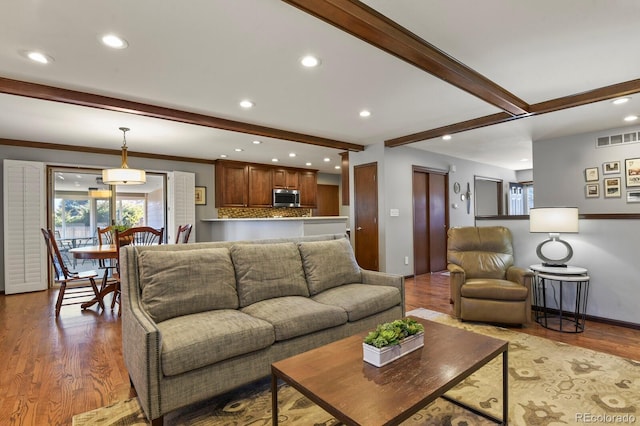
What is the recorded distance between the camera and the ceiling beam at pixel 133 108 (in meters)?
2.93

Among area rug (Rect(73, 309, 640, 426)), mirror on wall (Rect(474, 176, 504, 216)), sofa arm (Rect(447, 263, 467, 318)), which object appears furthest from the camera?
mirror on wall (Rect(474, 176, 504, 216))

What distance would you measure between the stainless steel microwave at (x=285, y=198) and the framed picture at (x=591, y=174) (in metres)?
5.48

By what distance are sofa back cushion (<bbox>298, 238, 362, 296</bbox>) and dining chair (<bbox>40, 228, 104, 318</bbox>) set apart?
9.56 feet

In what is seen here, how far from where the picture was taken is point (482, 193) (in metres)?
8.77

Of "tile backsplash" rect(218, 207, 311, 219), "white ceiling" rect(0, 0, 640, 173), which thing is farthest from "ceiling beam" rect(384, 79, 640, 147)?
"tile backsplash" rect(218, 207, 311, 219)

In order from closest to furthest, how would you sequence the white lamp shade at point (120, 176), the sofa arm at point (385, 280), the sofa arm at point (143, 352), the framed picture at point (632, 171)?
the sofa arm at point (143, 352)
the sofa arm at point (385, 280)
the white lamp shade at point (120, 176)
the framed picture at point (632, 171)

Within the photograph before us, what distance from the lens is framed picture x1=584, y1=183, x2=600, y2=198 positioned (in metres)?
4.85

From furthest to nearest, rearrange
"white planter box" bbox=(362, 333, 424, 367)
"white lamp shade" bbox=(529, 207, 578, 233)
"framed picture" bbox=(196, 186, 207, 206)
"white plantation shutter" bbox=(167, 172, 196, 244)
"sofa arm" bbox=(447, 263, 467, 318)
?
"framed picture" bbox=(196, 186, 207, 206)
"white plantation shutter" bbox=(167, 172, 196, 244)
"sofa arm" bbox=(447, 263, 467, 318)
"white lamp shade" bbox=(529, 207, 578, 233)
"white planter box" bbox=(362, 333, 424, 367)

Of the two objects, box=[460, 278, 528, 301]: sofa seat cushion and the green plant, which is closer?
the green plant

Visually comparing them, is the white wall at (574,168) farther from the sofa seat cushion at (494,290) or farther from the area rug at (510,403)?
the area rug at (510,403)

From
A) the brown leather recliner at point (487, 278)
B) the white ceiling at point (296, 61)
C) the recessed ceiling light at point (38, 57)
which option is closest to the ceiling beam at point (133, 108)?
the white ceiling at point (296, 61)

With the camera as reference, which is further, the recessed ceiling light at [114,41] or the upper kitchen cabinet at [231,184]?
the upper kitchen cabinet at [231,184]

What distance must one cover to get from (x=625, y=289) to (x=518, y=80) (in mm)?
2317

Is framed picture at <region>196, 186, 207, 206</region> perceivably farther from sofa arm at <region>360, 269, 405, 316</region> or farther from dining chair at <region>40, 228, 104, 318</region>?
sofa arm at <region>360, 269, 405, 316</region>
